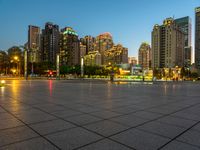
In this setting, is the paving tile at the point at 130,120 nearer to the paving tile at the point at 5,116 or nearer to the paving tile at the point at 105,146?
the paving tile at the point at 105,146

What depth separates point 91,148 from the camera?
404 cm

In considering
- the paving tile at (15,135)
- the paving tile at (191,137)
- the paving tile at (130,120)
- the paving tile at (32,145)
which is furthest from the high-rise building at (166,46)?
the paving tile at (32,145)

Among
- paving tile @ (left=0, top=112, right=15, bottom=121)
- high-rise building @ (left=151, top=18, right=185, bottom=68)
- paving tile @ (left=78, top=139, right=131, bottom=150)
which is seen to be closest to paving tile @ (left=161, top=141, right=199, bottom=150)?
paving tile @ (left=78, top=139, right=131, bottom=150)

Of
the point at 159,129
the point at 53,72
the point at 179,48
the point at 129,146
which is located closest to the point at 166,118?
the point at 159,129

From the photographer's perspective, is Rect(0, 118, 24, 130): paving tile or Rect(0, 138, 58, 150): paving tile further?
Rect(0, 118, 24, 130): paving tile

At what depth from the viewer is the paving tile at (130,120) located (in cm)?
599

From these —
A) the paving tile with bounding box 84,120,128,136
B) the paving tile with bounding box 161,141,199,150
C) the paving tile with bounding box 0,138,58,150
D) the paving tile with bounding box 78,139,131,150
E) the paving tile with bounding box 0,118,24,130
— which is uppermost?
the paving tile with bounding box 0,118,24,130

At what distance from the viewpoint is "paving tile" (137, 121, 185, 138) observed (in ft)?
16.4

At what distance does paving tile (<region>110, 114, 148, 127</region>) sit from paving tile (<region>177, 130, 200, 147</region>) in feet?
4.89

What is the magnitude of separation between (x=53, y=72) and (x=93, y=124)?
4447 inches

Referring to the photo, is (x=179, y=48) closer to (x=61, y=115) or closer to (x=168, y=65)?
(x=168, y=65)

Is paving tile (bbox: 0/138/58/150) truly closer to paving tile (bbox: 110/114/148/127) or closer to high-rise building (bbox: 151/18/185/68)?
paving tile (bbox: 110/114/148/127)

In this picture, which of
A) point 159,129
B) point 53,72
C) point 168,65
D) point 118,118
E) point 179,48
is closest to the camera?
point 159,129

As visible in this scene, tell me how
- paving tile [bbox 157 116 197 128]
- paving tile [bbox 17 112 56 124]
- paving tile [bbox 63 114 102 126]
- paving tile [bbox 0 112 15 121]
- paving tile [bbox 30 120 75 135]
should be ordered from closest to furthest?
paving tile [bbox 30 120 75 135] < paving tile [bbox 157 116 197 128] < paving tile [bbox 63 114 102 126] < paving tile [bbox 17 112 56 124] < paving tile [bbox 0 112 15 121]
